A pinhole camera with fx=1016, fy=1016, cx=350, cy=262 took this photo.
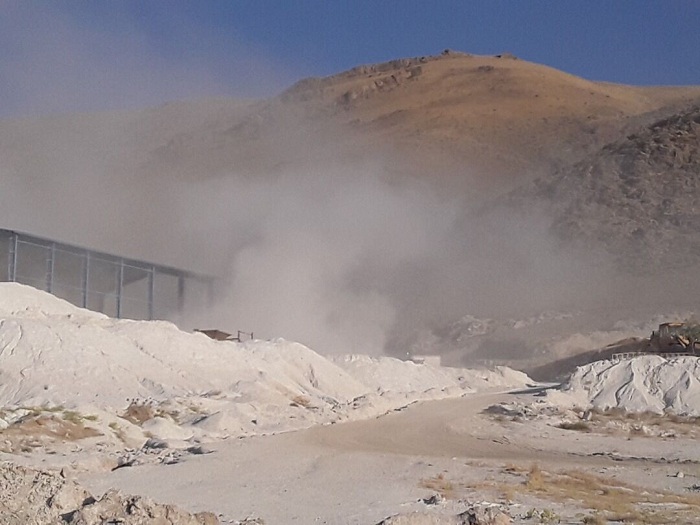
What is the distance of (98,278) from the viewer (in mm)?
55156

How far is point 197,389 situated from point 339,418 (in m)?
4.72

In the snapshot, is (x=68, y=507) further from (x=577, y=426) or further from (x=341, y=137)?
(x=341, y=137)

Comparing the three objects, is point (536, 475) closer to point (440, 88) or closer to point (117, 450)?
point (117, 450)

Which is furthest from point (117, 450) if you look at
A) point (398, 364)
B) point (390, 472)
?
point (398, 364)

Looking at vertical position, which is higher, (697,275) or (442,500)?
(697,275)

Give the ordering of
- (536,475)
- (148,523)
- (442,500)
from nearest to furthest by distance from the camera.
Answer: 1. (148,523)
2. (442,500)
3. (536,475)

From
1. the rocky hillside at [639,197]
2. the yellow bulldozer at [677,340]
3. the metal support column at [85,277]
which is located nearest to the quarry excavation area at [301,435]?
the metal support column at [85,277]

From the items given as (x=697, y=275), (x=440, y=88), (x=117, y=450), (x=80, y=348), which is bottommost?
(x=117, y=450)

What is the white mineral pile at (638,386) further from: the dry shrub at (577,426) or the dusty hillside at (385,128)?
the dusty hillside at (385,128)

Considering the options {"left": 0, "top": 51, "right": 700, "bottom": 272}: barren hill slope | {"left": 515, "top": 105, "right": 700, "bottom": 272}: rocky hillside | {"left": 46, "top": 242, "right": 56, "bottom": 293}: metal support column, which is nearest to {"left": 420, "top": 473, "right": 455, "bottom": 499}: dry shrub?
{"left": 46, "top": 242, "right": 56, "bottom": 293}: metal support column

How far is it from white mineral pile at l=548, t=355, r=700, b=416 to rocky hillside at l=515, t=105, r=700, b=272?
160 feet

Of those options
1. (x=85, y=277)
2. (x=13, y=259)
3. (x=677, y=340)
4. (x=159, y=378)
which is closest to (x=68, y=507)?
(x=159, y=378)

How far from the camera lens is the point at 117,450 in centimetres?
2280

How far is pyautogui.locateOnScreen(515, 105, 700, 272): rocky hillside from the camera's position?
88625 mm
